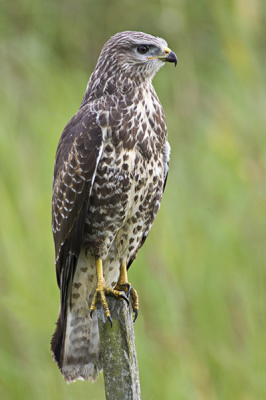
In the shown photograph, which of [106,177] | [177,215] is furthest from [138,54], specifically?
[177,215]

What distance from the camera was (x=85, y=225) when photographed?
3.00 meters

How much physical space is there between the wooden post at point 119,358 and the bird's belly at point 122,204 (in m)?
0.58

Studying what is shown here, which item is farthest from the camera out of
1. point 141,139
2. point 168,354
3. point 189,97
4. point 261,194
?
point 189,97

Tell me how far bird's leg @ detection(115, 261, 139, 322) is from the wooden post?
0.58m

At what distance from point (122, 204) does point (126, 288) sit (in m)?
0.38

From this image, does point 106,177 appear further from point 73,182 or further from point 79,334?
point 79,334

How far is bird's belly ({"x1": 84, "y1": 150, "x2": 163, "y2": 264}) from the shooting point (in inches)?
113

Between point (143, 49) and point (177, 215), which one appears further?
point (177, 215)

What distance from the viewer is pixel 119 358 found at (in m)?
2.30

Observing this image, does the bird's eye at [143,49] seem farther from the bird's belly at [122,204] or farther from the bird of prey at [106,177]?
the bird's belly at [122,204]

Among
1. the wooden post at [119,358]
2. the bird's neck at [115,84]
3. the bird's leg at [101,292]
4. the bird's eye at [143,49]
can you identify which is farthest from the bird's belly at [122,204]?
the wooden post at [119,358]

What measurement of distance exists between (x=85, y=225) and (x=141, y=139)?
43 centimetres

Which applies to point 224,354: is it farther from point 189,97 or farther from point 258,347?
point 189,97

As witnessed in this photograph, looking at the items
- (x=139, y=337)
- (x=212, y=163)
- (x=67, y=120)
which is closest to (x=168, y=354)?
(x=139, y=337)
